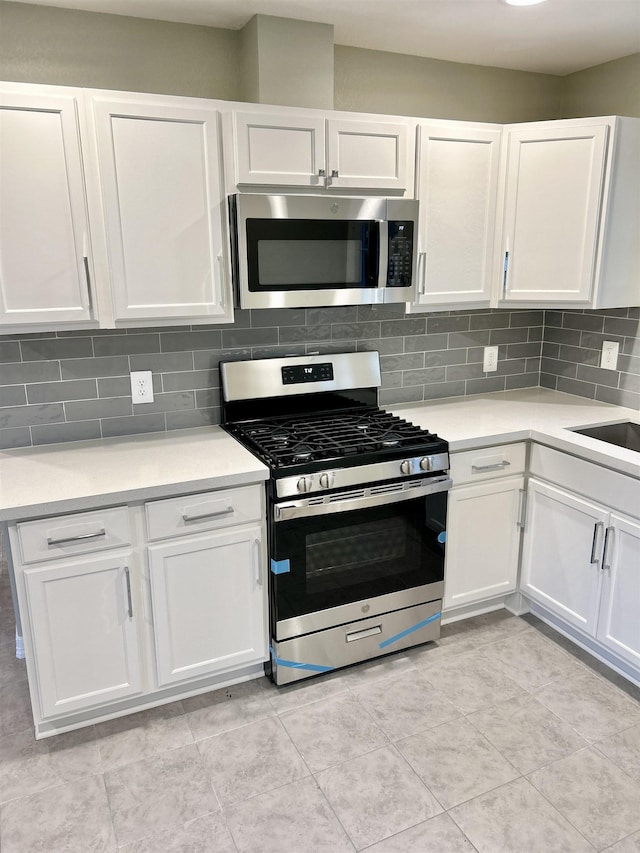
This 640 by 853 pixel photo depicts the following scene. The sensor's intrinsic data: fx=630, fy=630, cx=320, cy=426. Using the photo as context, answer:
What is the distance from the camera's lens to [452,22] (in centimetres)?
244

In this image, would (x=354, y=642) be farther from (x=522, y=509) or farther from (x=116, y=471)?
(x=116, y=471)

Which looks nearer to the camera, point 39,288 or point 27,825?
point 27,825

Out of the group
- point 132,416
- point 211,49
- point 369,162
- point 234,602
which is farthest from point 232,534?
point 211,49

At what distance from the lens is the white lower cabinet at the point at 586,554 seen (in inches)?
93.2

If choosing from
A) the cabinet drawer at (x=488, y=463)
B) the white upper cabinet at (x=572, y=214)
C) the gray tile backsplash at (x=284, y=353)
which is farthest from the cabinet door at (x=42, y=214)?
the white upper cabinet at (x=572, y=214)

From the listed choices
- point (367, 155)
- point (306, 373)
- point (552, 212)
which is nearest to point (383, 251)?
point (367, 155)

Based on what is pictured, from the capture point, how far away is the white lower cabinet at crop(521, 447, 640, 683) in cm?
237

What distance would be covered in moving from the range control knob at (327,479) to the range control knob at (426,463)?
0.39 meters

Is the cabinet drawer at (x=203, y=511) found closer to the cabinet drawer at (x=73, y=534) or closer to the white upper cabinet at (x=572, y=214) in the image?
the cabinet drawer at (x=73, y=534)

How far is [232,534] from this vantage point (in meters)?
2.27

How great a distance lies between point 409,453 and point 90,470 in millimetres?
1177

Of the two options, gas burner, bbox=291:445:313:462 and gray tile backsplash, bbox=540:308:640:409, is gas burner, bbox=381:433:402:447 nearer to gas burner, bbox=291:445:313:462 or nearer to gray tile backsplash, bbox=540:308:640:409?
gas burner, bbox=291:445:313:462

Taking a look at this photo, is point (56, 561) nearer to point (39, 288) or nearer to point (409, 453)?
point (39, 288)

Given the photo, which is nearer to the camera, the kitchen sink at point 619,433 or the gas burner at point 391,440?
the gas burner at point 391,440
